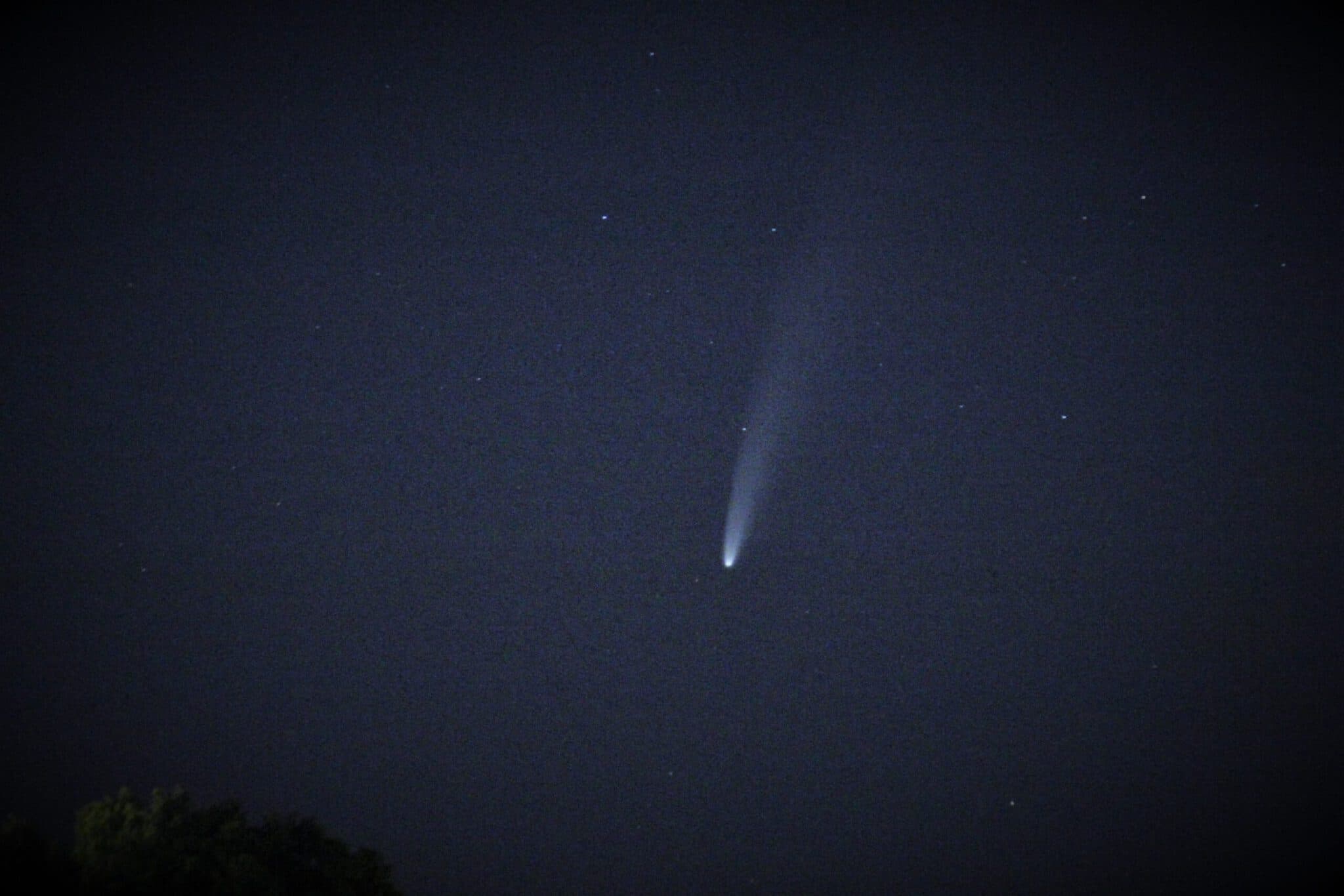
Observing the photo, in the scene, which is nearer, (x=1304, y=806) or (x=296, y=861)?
(x=296, y=861)

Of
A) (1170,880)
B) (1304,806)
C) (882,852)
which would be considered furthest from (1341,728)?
(882,852)

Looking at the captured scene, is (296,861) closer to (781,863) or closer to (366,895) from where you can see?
(366,895)

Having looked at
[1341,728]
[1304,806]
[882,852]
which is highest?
[1341,728]

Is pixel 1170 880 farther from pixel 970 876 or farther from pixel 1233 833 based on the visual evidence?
pixel 970 876

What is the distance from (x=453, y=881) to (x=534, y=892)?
7.73 feet

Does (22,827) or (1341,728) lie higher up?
(1341,728)

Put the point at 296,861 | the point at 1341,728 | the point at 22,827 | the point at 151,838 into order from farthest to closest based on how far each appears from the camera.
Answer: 1. the point at 1341,728
2. the point at 296,861
3. the point at 151,838
4. the point at 22,827

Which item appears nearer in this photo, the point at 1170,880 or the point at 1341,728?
the point at 1341,728

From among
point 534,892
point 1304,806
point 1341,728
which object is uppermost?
point 1341,728

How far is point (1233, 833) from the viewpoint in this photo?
21.8 meters

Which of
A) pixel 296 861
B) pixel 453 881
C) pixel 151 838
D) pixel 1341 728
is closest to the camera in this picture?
pixel 151 838

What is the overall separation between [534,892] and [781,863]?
719 centimetres

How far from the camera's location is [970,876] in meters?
21.4

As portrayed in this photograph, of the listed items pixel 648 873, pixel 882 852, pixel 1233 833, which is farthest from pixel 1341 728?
pixel 648 873
